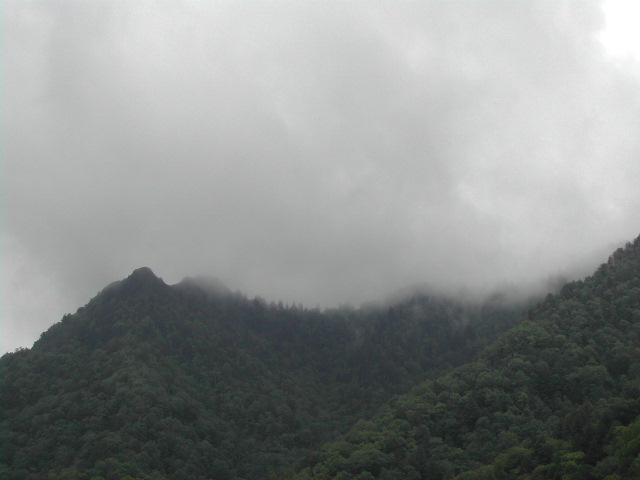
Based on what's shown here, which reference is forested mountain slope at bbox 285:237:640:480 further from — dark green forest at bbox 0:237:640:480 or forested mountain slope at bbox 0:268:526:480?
forested mountain slope at bbox 0:268:526:480

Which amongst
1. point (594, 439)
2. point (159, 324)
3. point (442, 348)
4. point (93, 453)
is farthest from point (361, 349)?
point (594, 439)

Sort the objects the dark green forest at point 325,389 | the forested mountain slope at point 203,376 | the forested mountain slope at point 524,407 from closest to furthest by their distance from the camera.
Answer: the forested mountain slope at point 524,407 < the dark green forest at point 325,389 < the forested mountain slope at point 203,376

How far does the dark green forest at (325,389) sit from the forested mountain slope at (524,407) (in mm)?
291

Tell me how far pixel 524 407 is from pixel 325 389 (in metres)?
73.1

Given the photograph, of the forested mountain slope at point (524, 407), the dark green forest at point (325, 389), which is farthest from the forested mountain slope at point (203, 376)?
the forested mountain slope at point (524, 407)

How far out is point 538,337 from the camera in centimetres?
11538

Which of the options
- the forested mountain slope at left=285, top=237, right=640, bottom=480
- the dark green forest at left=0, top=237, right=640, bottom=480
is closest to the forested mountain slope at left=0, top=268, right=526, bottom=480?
the dark green forest at left=0, top=237, right=640, bottom=480

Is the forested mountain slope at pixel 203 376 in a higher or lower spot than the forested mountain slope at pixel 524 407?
higher

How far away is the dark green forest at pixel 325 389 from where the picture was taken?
95.8m

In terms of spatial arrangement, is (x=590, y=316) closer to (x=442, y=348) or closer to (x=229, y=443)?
(x=442, y=348)

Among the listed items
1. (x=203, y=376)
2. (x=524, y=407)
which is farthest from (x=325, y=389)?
(x=524, y=407)

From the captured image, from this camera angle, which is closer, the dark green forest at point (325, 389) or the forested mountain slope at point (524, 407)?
the forested mountain slope at point (524, 407)

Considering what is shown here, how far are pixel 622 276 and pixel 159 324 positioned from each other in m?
105

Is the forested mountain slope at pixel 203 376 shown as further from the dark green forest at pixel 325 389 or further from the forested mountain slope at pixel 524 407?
the forested mountain slope at pixel 524 407
